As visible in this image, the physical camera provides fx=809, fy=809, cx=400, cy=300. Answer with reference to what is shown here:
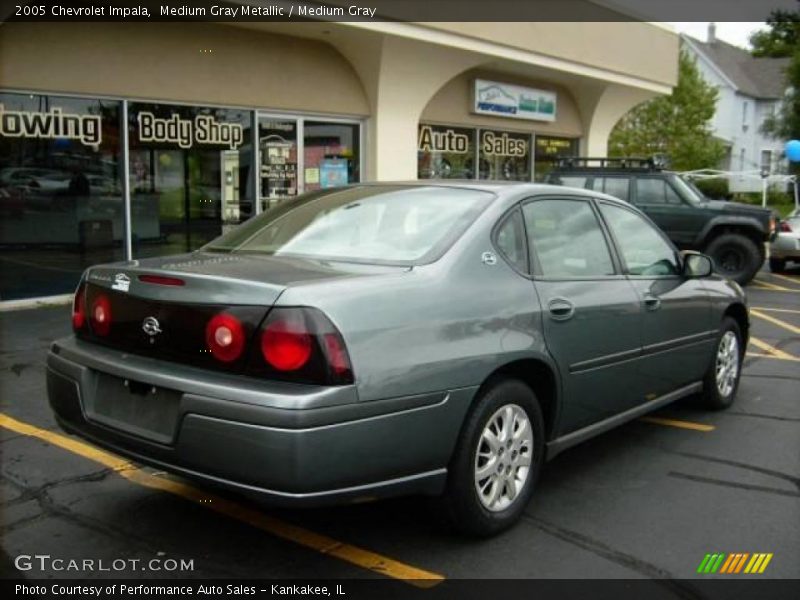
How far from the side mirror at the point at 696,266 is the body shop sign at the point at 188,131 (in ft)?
23.4

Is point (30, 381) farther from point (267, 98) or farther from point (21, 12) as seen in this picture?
point (267, 98)

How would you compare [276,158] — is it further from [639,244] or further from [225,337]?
[225,337]

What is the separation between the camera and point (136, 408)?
318 centimetres

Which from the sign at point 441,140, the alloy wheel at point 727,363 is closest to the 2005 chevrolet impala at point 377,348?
the alloy wheel at point 727,363

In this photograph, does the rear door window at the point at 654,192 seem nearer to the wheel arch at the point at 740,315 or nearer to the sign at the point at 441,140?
the sign at the point at 441,140

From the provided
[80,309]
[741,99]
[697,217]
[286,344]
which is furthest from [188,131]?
[741,99]

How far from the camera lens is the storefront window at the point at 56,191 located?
29.3ft

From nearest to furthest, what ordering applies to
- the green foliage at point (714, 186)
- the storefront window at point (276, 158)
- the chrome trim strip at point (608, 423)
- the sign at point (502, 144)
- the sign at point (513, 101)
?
the chrome trim strip at point (608, 423)
the storefront window at point (276, 158)
the sign at point (513, 101)
the sign at point (502, 144)
the green foliage at point (714, 186)

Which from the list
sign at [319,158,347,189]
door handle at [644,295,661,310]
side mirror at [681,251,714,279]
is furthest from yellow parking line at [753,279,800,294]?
door handle at [644,295,661,310]

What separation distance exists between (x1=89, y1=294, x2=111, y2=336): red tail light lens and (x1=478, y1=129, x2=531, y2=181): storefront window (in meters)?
13.0

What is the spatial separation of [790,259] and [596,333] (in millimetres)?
12085

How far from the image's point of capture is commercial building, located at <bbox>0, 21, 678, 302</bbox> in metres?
9.10

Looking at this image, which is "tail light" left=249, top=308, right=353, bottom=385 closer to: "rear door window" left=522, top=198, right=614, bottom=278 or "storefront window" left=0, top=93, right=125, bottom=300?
"rear door window" left=522, top=198, right=614, bottom=278

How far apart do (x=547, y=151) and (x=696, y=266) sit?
44.1 ft
